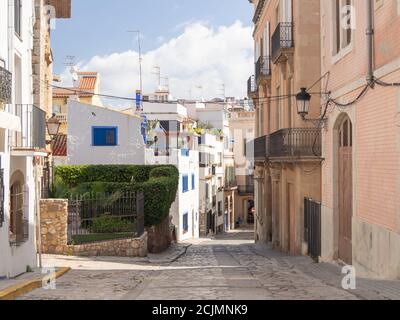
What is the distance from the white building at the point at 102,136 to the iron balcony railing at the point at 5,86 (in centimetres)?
1726

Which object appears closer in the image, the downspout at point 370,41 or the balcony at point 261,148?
the downspout at point 370,41

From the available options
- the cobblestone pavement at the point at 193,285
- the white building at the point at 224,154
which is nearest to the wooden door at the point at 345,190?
the cobblestone pavement at the point at 193,285

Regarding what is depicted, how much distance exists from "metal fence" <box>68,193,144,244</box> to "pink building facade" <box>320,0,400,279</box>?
22.4 feet

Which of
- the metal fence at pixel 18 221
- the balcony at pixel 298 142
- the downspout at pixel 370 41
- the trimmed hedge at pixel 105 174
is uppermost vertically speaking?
the downspout at pixel 370 41

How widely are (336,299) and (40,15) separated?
634 inches

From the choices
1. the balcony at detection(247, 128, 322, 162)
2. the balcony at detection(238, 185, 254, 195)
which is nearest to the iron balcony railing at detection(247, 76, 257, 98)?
the balcony at detection(247, 128, 322, 162)

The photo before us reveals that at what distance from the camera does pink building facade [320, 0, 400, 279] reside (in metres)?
11.5

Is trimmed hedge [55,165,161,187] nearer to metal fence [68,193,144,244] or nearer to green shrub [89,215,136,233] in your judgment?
metal fence [68,193,144,244]

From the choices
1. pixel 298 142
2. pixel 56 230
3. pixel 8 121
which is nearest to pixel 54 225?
pixel 56 230

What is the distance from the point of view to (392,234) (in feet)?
37.2

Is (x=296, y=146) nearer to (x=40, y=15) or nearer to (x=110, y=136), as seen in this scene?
(x=40, y=15)

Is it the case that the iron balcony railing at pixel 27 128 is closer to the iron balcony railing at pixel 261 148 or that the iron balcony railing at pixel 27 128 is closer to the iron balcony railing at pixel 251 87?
the iron balcony railing at pixel 261 148

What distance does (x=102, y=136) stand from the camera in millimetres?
30734

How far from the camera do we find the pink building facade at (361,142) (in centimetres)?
1147
